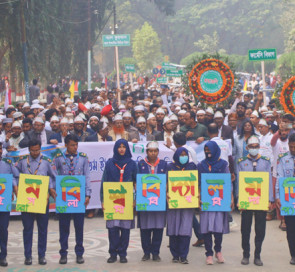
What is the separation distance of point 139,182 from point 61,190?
0.97 metres

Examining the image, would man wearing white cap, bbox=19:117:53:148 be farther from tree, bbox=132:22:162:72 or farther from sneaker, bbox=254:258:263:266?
tree, bbox=132:22:162:72

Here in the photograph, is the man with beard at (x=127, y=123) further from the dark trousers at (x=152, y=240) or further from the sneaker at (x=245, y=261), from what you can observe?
the sneaker at (x=245, y=261)

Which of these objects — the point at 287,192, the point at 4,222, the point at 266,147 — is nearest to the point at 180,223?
the point at 287,192

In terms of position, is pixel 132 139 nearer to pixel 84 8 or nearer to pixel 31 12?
pixel 31 12

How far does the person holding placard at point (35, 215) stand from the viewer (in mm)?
8891

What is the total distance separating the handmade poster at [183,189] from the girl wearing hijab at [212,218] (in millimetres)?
142

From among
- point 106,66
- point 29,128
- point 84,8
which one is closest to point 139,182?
point 29,128

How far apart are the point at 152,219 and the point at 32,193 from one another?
1.49 meters

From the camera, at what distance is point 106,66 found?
3792 inches

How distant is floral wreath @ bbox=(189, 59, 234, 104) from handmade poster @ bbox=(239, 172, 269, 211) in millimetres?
6111

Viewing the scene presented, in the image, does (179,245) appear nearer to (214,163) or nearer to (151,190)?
(151,190)

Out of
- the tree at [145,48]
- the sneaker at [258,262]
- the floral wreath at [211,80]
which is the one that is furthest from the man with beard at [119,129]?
the tree at [145,48]

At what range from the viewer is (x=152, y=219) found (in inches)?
352

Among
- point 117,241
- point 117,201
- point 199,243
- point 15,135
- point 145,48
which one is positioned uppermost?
point 145,48
